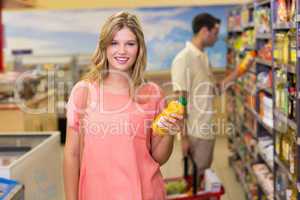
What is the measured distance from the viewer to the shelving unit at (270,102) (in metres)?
2.78

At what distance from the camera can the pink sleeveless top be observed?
6.37ft

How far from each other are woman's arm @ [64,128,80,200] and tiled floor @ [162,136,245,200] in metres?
3.03

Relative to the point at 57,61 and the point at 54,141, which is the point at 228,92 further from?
the point at 54,141

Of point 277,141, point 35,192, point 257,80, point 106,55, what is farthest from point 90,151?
point 257,80

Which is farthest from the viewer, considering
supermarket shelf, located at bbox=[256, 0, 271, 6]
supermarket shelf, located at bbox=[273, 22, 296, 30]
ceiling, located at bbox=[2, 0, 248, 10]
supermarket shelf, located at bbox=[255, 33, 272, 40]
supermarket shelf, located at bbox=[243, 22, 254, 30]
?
ceiling, located at bbox=[2, 0, 248, 10]

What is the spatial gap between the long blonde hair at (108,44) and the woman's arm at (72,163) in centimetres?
28

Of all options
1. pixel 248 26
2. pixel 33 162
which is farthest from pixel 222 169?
pixel 33 162

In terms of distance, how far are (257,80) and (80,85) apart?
8.38ft

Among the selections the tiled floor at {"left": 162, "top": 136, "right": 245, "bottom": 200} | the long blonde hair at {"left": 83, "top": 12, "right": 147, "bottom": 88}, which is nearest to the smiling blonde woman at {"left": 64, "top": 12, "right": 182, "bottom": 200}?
the long blonde hair at {"left": 83, "top": 12, "right": 147, "bottom": 88}

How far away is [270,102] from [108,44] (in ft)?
6.86

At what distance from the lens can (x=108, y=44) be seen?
195cm

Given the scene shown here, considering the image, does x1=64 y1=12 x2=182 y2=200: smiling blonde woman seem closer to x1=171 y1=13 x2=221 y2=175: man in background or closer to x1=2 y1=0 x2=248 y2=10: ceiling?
x1=171 y1=13 x2=221 y2=175: man in background

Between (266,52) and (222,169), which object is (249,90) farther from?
(222,169)

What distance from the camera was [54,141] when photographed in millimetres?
3031
